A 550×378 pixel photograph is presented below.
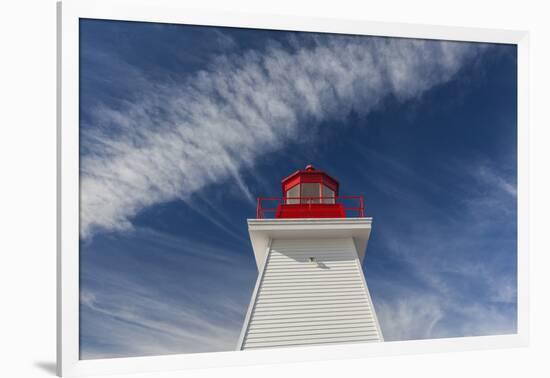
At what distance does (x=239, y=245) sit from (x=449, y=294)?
3026mm

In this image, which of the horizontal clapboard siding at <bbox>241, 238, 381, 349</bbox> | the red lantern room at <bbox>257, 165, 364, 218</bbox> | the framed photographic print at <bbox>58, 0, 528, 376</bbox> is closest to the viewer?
the framed photographic print at <bbox>58, 0, 528, 376</bbox>

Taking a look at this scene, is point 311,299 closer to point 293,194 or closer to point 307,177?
point 293,194

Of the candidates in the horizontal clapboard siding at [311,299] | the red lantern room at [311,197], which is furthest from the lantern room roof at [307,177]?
the horizontal clapboard siding at [311,299]

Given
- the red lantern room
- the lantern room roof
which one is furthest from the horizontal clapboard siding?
the lantern room roof

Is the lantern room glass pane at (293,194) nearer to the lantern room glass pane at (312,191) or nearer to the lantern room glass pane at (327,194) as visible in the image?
the lantern room glass pane at (312,191)

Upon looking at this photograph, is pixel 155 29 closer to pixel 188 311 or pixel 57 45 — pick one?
pixel 57 45

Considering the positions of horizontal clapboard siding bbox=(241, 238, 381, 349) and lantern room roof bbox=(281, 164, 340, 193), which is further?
lantern room roof bbox=(281, 164, 340, 193)

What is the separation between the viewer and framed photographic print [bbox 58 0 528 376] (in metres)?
5.30

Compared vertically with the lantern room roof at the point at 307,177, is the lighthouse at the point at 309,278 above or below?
below

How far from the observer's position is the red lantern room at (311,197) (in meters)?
7.08

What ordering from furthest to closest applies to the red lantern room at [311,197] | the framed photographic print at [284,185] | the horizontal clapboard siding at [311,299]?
the red lantern room at [311,197] → the horizontal clapboard siding at [311,299] → the framed photographic print at [284,185]

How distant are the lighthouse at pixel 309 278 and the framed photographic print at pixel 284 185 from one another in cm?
2

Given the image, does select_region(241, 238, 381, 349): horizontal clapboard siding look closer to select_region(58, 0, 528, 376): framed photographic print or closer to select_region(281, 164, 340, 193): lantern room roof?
select_region(58, 0, 528, 376): framed photographic print

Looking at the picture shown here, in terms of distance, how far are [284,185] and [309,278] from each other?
1596mm
